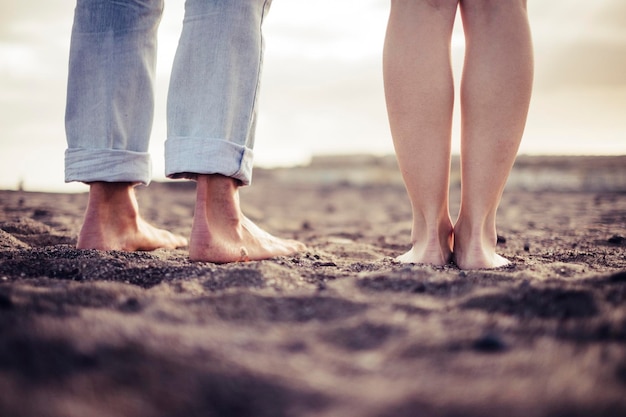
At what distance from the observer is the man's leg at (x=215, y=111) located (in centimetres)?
170

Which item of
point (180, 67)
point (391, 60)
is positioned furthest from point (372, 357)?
point (180, 67)

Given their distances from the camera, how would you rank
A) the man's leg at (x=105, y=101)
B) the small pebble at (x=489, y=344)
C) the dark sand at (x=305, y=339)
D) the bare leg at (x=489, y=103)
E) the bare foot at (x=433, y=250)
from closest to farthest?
1. the dark sand at (x=305, y=339)
2. the small pebble at (x=489, y=344)
3. the bare leg at (x=489, y=103)
4. the bare foot at (x=433, y=250)
5. the man's leg at (x=105, y=101)

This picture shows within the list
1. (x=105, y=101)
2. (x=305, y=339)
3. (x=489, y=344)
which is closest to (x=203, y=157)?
(x=105, y=101)

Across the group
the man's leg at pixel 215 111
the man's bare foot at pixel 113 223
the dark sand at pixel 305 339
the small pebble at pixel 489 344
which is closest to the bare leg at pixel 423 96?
the dark sand at pixel 305 339

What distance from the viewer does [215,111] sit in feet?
5.58

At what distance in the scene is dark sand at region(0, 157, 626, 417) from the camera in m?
0.76

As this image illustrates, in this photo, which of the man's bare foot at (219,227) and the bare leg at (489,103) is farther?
the man's bare foot at (219,227)

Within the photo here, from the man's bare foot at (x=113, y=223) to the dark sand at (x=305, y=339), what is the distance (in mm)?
224

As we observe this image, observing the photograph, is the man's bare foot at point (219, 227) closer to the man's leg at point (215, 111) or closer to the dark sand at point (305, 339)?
the man's leg at point (215, 111)

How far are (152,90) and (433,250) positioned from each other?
4.13 feet

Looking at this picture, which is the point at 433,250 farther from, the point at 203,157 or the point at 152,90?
the point at 152,90

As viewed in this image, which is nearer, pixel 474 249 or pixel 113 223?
pixel 474 249

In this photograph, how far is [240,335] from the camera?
0.98m

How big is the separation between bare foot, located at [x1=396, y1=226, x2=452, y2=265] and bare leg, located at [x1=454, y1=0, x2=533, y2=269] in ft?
0.24
